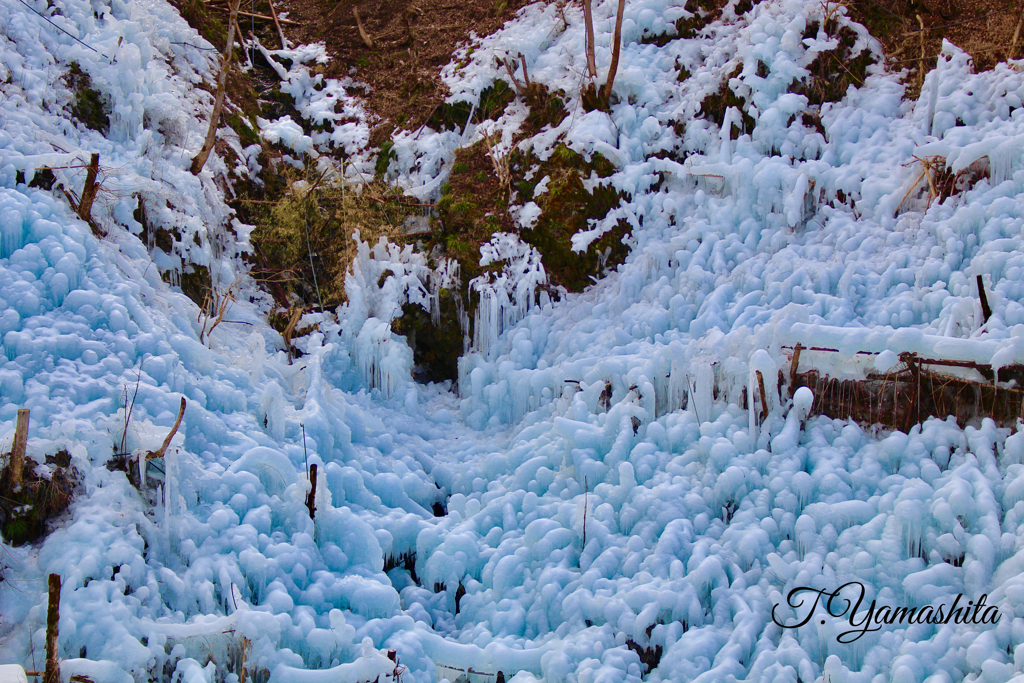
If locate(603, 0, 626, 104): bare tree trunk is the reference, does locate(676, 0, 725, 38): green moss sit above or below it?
above

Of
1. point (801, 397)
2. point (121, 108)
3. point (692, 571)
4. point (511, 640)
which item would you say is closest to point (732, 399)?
point (801, 397)

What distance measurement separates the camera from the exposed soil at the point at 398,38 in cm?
1041

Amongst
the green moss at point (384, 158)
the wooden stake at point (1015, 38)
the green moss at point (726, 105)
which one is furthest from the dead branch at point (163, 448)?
the wooden stake at point (1015, 38)

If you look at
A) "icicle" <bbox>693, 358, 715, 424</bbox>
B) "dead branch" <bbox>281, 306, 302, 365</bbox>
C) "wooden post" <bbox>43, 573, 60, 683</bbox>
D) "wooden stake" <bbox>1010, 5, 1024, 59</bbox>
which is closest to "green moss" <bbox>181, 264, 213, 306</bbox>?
"dead branch" <bbox>281, 306, 302, 365</bbox>

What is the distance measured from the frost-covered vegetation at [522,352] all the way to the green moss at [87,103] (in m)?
0.04

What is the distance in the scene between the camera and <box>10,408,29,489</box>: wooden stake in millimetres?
4449

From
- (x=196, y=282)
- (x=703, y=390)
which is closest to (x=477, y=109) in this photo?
(x=196, y=282)

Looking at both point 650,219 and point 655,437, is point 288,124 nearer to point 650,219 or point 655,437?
point 650,219

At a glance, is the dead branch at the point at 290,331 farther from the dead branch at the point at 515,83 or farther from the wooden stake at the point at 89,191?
the dead branch at the point at 515,83

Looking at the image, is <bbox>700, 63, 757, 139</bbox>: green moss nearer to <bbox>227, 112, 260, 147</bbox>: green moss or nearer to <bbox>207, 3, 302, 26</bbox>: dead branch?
<bbox>227, 112, 260, 147</bbox>: green moss

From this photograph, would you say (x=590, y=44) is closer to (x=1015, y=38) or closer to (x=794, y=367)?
(x=1015, y=38)

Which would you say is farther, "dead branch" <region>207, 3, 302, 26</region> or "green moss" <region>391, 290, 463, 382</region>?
"dead branch" <region>207, 3, 302, 26</region>

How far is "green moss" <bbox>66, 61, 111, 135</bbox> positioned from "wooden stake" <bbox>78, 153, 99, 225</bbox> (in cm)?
128

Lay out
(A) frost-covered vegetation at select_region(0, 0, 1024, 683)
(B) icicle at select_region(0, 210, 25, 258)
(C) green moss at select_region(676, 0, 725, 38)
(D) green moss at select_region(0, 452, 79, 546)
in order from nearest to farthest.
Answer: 1. (D) green moss at select_region(0, 452, 79, 546)
2. (A) frost-covered vegetation at select_region(0, 0, 1024, 683)
3. (B) icicle at select_region(0, 210, 25, 258)
4. (C) green moss at select_region(676, 0, 725, 38)
